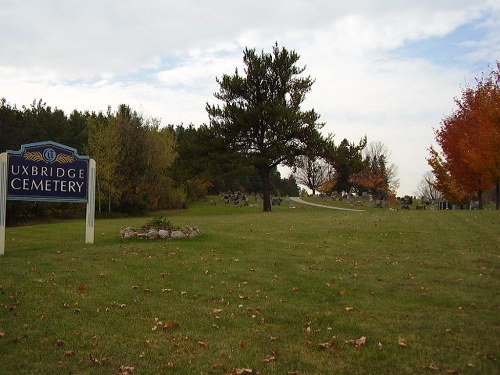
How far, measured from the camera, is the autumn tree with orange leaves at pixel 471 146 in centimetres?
2516

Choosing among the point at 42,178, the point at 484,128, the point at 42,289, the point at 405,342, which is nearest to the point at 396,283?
the point at 405,342

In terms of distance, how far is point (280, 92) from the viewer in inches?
1431

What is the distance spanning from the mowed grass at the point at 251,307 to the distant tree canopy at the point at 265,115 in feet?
69.3

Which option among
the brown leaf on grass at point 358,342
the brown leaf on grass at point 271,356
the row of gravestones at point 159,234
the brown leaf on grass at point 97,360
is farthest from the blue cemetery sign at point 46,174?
the brown leaf on grass at point 358,342

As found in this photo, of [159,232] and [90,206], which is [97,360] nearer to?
[159,232]

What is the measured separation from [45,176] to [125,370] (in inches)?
402

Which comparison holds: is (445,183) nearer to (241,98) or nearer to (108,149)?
(241,98)

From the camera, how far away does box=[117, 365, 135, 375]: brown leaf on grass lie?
5.06m

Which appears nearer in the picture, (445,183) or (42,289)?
(42,289)

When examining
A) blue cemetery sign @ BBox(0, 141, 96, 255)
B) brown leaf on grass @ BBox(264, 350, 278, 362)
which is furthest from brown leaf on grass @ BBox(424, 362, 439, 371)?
blue cemetery sign @ BBox(0, 141, 96, 255)

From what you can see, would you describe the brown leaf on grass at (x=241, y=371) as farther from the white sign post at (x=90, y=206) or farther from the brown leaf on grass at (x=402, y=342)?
the white sign post at (x=90, y=206)

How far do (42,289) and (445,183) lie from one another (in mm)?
29512

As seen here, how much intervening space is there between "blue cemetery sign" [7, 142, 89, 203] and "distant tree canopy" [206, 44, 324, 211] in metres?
19.8

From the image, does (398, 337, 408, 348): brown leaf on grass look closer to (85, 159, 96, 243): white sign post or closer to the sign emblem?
(85, 159, 96, 243): white sign post
